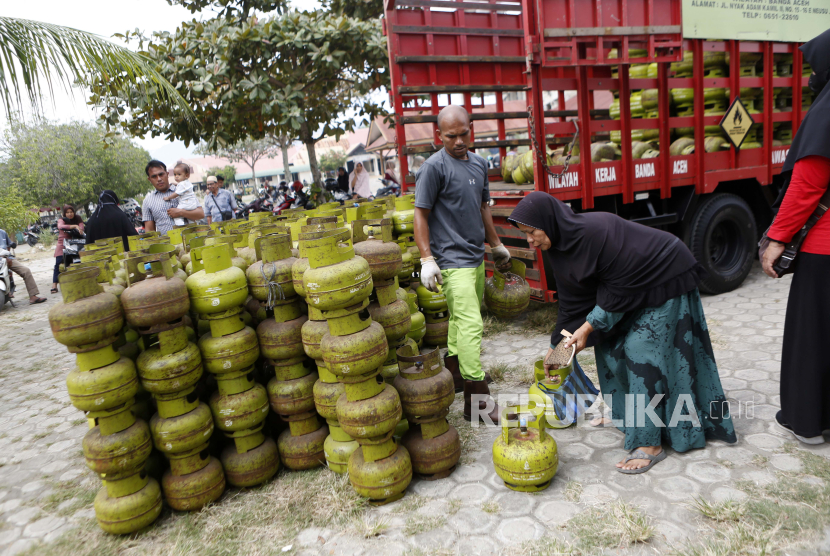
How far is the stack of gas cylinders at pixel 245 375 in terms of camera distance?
2.54 m

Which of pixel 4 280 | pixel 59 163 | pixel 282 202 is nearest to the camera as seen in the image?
pixel 4 280

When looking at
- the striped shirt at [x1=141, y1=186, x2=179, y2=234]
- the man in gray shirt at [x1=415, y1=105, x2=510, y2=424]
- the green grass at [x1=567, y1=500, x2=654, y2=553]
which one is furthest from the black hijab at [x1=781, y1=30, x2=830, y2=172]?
the striped shirt at [x1=141, y1=186, x2=179, y2=234]

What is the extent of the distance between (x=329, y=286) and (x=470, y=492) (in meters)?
1.34

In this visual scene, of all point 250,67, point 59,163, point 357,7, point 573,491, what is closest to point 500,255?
point 573,491

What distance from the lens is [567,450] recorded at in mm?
3104

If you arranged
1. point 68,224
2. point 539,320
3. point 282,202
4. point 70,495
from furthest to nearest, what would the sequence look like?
point 282,202 → point 68,224 → point 539,320 → point 70,495

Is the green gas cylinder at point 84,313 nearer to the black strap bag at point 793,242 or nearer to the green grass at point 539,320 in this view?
the black strap bag at point 793,242

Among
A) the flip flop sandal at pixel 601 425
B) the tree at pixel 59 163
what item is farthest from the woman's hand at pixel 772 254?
the tree at pixel 59 163

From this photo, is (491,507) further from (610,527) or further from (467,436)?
(467,436)

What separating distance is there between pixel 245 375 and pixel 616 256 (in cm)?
212

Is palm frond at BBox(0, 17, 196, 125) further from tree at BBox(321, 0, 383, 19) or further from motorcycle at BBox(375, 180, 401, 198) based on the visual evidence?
motorcycle at BBox(375, 180, 401, 198)

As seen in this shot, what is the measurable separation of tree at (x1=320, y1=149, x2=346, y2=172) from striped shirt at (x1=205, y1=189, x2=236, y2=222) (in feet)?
139

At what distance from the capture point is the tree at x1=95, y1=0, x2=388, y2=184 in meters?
7.59

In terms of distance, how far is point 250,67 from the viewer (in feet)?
26.9
